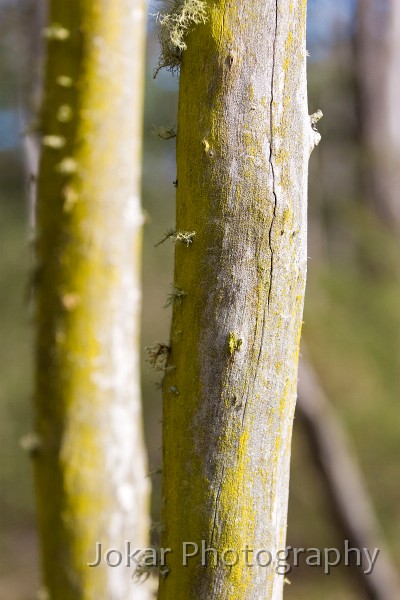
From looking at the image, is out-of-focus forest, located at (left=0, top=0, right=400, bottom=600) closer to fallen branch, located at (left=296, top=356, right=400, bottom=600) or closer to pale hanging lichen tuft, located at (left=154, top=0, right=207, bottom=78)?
fallen branch, located at (left=296, top=356, right=400, bottom=600)

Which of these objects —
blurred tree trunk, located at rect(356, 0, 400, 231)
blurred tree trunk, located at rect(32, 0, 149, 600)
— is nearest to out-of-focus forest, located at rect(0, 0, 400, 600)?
blurred tree trunk, located at rect(356, 0, 400, 231)

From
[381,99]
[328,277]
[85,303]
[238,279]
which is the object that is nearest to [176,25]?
[238,279]

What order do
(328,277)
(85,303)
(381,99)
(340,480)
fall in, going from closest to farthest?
(85,303), (340,480), (328,277), (381,99)

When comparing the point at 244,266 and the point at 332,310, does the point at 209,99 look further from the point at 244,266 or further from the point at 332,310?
the point at 332,310

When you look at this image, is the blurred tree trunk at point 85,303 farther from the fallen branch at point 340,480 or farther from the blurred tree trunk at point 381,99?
the blurred tree trunk at point 381,99

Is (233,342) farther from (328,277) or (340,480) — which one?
(328,277)

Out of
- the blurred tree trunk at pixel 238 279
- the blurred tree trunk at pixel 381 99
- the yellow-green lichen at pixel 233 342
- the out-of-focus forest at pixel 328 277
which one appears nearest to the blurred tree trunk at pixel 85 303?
the blurred tree trunk at pixel 238 279
